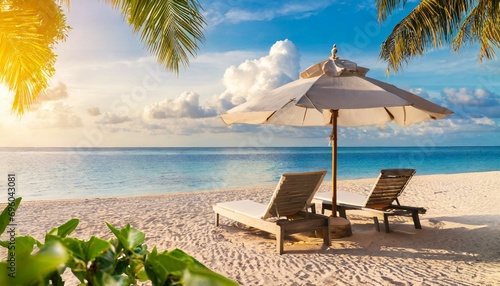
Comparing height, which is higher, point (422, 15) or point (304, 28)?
point (304, 28)

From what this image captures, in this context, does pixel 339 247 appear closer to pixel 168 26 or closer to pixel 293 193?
pixel 293 193

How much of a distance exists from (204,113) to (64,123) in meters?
20.7

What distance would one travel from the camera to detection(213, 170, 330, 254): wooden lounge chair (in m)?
5.10

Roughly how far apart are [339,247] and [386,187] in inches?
48.8

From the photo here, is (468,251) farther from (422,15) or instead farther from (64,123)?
(64,123)

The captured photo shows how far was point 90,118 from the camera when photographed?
41.4 meters

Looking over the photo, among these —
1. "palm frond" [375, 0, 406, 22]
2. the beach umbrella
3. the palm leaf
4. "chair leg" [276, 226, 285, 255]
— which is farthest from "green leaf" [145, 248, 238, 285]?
"palm frond" [375, 0, 406, 22]

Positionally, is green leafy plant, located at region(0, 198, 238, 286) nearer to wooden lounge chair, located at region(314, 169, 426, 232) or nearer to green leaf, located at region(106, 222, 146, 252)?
green leaf, located at region(106, 222, 146, 252)

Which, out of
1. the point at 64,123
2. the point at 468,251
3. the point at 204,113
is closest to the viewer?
the point at 468,251

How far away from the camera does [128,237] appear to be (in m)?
0.44

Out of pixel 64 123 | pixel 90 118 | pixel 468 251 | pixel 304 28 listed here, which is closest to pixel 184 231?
pixel 468 251

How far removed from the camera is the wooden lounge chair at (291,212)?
510 centimetres

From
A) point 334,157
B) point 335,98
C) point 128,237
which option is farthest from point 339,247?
point 128,237

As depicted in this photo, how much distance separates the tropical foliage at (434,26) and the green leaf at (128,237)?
29.6 ft
